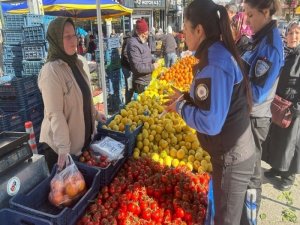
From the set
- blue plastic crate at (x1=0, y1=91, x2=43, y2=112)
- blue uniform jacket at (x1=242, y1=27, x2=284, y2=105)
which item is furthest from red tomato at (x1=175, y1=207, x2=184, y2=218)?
blue plastic crate at (x1=0, y1=91, x2=43, y2=112)

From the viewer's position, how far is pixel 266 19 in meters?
2.40

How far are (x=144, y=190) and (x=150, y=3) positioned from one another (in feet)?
83.8

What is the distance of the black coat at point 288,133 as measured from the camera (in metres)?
3.21

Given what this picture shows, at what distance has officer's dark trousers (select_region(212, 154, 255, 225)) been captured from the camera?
1.83 metres

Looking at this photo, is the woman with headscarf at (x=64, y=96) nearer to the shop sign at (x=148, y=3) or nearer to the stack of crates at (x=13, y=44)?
the stack of crates at (x=13, y=44)

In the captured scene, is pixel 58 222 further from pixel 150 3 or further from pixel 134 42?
pixel 150 3

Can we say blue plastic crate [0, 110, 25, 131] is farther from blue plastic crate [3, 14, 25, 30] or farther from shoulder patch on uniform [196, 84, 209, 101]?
shoulder patch on uniform [196, 84, 209, 101]

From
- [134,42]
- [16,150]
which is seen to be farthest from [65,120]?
[134,42]

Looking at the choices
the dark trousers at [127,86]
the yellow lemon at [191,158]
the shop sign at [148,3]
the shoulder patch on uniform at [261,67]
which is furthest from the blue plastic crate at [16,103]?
the shop sign at [148,3]

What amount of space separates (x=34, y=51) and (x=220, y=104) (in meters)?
4.75

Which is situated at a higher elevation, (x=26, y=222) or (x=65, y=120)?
(x=65, y=120)

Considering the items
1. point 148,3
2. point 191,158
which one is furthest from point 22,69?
point 148,3

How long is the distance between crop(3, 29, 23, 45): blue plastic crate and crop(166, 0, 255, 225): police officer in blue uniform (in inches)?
194

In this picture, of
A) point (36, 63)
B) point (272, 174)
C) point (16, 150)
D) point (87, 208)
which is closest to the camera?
point (16, 150)
